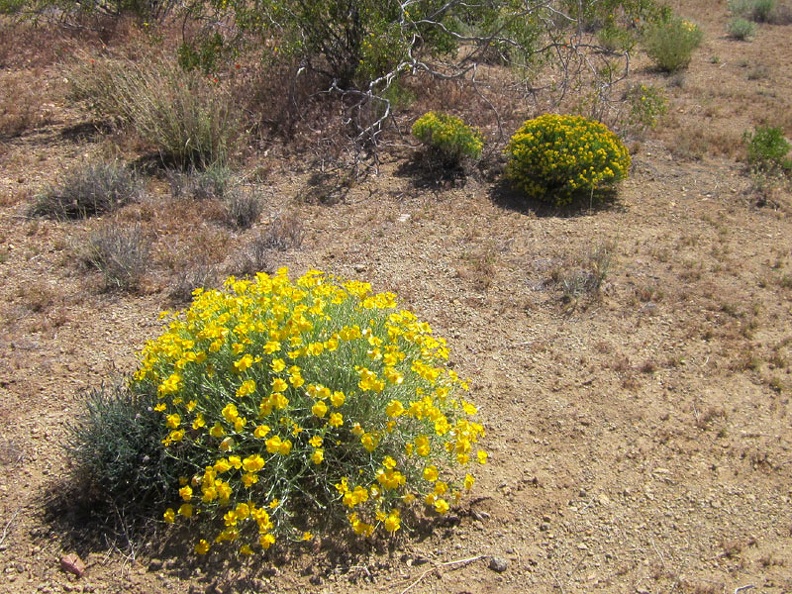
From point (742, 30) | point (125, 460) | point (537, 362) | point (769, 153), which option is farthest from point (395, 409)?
point (742, 30)

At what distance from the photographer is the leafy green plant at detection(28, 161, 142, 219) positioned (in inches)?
212

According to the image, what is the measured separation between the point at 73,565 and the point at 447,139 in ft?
13.3

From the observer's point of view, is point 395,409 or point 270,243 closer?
point 395,409

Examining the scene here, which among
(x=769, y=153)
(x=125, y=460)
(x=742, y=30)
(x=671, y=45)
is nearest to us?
(x=125, y=460)

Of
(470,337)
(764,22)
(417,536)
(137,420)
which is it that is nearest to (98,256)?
(137,420)

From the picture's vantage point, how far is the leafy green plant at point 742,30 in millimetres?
10125

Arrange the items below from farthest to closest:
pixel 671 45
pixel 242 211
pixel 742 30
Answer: pixel 742 30 → pixel 671 45 → pixel 242 211

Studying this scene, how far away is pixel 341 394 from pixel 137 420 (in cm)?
92

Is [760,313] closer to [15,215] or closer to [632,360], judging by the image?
[632,360]

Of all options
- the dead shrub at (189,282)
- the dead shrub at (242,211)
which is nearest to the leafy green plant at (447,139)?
the dead shrub at (242,211)

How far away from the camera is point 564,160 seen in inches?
216

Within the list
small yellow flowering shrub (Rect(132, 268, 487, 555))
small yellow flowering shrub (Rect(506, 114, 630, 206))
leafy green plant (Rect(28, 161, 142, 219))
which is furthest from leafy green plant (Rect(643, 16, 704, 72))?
small yellow flowering shrub (Rect(132, 268, 487, 555))

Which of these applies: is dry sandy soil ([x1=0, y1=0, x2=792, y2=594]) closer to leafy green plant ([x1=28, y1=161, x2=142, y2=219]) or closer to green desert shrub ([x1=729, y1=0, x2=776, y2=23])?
leafy green plant ([x1=28, y1=161, x2=142, y2=219])

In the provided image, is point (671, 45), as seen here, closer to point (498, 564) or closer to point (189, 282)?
point (189, 282)
